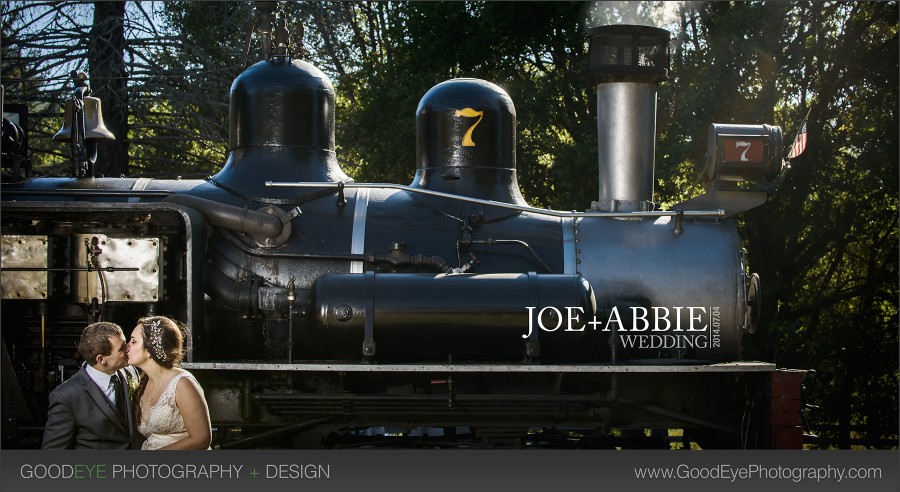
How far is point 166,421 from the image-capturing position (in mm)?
5750

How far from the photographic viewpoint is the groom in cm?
593

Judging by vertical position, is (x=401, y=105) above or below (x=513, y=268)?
above

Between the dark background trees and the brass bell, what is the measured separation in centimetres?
708

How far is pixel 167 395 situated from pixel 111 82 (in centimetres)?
1362

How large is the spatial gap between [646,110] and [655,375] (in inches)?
87.2

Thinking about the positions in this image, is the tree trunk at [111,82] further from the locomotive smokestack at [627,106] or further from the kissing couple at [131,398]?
the kissing couple at [131,398]

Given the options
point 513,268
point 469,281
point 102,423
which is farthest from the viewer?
point 513,268

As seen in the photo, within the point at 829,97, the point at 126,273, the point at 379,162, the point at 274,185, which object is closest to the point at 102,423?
the point at 126,273

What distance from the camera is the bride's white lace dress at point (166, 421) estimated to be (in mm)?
5742

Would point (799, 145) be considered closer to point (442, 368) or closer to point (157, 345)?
point (442, 368)

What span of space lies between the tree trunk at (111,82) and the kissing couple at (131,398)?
40.8 ft

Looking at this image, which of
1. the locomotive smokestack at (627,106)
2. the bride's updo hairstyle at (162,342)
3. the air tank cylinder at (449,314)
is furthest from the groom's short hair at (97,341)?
the locomotive smokestack at (627,106)

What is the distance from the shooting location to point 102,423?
599 centimetres
